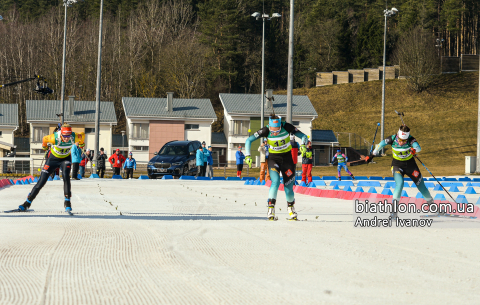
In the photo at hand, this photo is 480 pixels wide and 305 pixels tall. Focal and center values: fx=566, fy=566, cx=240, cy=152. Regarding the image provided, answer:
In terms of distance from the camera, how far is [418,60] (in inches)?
2931

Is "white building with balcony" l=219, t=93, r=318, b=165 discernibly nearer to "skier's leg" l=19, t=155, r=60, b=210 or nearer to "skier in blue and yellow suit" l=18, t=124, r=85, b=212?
"skier in blue and yellow suit" l=18, t=124, r=85, b=212

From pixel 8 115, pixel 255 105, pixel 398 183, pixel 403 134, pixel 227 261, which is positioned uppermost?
pixel 255 105

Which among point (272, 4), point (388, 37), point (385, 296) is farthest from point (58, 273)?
point (272, 4)

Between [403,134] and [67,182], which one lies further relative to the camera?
[403,134]

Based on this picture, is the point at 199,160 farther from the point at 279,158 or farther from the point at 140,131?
the point at 140,131

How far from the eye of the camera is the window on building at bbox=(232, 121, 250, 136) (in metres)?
59.3

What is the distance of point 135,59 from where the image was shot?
7500 cm

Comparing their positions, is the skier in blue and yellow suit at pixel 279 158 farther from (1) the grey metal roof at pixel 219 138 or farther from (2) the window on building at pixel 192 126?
(1) the grey metal roof at pixel 219 138

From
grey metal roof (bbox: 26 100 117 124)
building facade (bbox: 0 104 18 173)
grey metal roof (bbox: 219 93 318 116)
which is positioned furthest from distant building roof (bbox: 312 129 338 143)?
building facade (bbox: 0 104 18 173)

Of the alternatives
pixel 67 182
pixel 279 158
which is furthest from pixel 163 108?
pixel 279 158

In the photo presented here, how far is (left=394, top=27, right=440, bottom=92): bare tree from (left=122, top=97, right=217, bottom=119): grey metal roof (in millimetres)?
30533

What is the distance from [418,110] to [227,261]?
71.1 metres

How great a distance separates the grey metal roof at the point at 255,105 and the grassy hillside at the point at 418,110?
10141mm

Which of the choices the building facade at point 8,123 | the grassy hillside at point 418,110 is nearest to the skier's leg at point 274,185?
the grassy hillside at point 418,110
